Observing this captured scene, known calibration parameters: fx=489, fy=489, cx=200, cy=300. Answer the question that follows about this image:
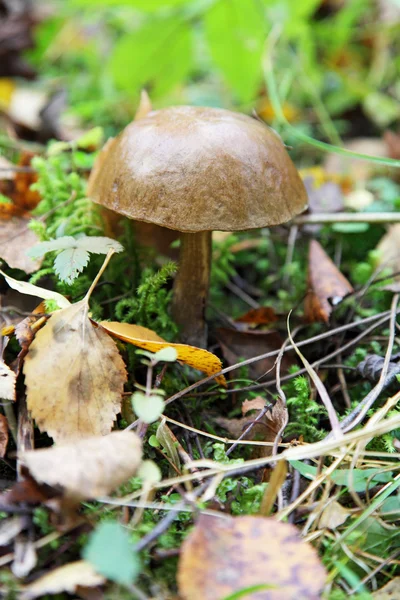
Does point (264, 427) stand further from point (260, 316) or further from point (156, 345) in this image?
point (260, 316)

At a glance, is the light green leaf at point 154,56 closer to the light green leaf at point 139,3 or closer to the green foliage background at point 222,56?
the green foliage background at point 222,56

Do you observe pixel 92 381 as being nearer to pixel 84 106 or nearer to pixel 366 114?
pixel 84 106

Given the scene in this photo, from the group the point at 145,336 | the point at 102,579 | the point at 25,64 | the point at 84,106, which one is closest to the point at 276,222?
the point at 145,336

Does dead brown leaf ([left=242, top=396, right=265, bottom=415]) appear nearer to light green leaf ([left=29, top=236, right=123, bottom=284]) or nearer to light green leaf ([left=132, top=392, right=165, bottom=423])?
light green leaf ([left=132, top=392, right=165, bottom=423])

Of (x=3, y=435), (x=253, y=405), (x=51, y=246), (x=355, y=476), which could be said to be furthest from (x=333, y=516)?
(x=51, y=246)

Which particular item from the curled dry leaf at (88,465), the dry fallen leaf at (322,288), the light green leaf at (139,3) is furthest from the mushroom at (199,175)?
the light green leaf at (139,3)
